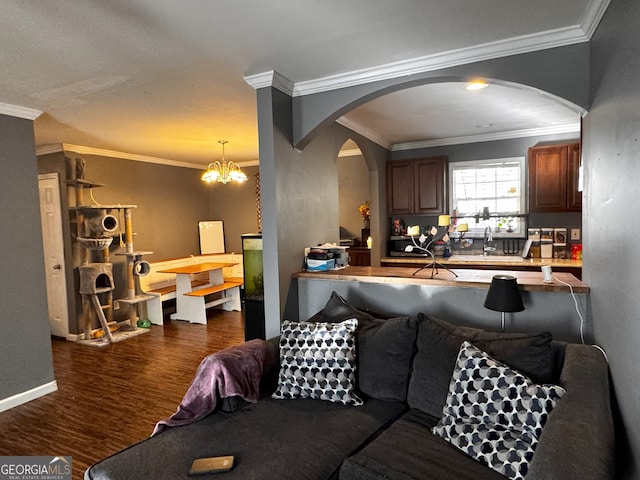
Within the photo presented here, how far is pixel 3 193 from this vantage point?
10.7ft

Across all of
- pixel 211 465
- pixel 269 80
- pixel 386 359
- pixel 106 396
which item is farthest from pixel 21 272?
pixel 386 359

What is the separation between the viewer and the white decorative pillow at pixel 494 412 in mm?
1616

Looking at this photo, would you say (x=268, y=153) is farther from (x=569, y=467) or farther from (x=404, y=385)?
(x=569, y=467)

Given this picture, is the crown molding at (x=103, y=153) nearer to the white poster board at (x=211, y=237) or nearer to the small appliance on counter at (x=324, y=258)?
the white poster board at (x=211, y=237)

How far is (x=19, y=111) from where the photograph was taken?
335cm

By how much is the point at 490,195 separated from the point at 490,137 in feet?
2.47

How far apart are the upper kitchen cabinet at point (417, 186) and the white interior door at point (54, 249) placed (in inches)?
171

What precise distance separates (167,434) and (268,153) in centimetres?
194

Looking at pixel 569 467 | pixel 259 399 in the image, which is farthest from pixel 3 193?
pixel 569 467

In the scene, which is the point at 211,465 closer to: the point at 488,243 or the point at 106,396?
the point at 106,396

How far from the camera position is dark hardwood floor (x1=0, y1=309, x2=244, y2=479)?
2711 mm

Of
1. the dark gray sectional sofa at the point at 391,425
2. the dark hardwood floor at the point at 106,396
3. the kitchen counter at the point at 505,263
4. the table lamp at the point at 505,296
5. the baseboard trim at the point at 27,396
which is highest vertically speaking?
the table lamp at the point at 505,296

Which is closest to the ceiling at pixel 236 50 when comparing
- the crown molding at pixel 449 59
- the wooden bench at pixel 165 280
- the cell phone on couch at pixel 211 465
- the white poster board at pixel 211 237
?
the crown molding at pixel 449 59

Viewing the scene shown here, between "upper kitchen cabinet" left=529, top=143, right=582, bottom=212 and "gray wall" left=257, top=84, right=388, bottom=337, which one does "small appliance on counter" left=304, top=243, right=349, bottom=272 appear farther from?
"upper kitchen cabinet" left=529, top=143, right=582, bottom=212
